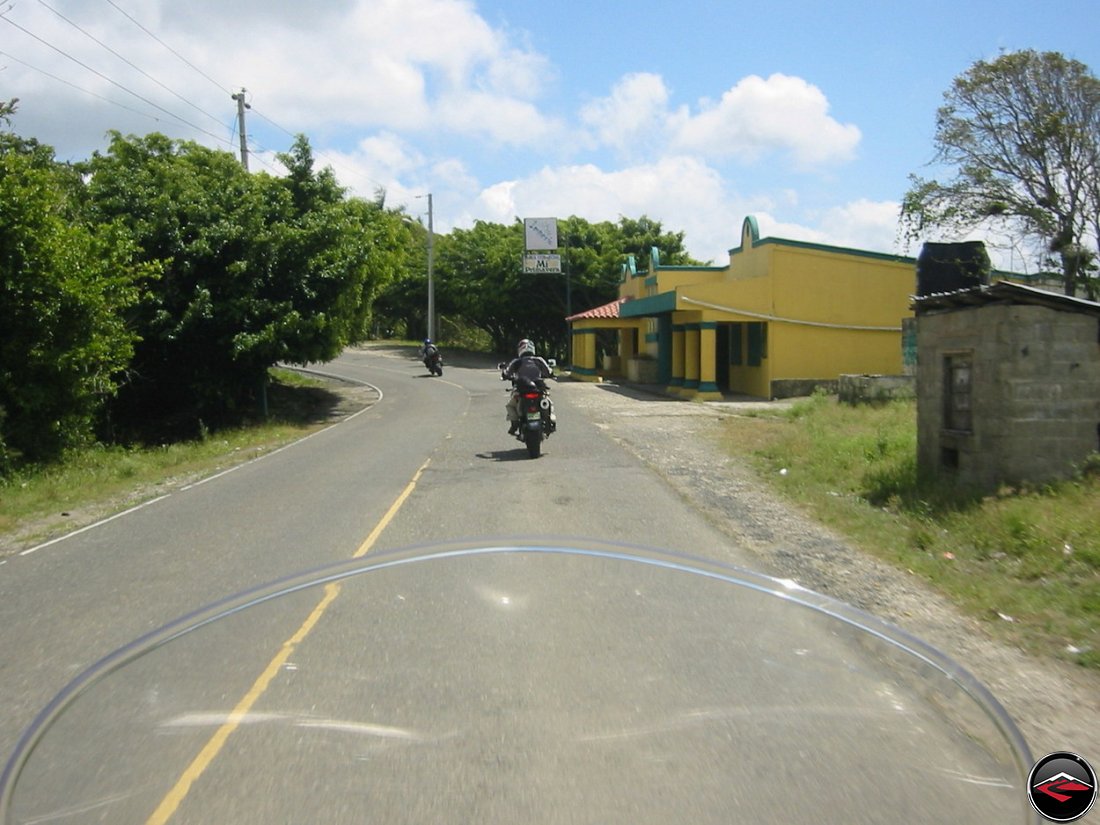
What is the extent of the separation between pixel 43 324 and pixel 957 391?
15.2 meters

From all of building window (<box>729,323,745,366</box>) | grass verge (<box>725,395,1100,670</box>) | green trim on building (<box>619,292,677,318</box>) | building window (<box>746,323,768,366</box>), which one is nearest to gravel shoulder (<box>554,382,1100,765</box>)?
grass verge (<box>725,395,1100,670</box>)

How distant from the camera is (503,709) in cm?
438

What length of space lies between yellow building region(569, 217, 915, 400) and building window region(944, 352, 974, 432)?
62.7 feet

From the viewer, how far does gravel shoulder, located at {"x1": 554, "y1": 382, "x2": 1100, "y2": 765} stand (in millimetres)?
5188

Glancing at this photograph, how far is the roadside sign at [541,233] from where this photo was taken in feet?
174

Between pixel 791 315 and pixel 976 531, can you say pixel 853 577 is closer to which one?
pixel 976 531

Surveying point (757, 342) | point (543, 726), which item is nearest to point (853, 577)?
point (543, 726)

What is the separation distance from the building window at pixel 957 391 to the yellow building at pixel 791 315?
62.7 feet

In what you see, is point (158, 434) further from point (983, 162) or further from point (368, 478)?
point (983, 162)

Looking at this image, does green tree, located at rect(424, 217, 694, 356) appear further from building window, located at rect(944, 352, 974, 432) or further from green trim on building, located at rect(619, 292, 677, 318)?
building window, located at rect(944, 352, 974, 432)

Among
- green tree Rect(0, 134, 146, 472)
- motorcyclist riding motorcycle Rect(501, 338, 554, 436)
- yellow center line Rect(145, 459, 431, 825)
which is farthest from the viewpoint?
green tree Rect(0, 134, 146, 472)

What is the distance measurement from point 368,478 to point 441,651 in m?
9.64

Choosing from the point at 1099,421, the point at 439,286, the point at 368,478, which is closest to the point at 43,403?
the point at 368,478

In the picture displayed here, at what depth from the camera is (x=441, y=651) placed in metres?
5.20
